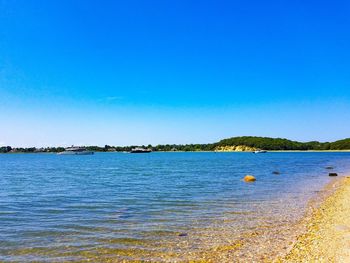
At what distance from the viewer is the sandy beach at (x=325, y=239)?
37.7 feet

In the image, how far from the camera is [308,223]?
57.4 ft

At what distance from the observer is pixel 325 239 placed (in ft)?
45.1

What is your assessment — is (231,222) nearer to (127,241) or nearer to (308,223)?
(308,223)

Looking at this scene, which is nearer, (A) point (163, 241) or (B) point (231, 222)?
(A) point (163, 241)

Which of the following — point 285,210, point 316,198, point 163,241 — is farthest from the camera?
point 316,198

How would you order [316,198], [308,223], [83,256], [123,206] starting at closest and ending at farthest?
1. [83,256]
2. [308,223]
3. [123,206]
4. [316,198]

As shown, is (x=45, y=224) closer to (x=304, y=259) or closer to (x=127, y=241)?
(x=127, y=241)

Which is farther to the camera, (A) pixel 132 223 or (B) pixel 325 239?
(A) pixel 132 223

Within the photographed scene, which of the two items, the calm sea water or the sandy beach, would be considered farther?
the calm sea water

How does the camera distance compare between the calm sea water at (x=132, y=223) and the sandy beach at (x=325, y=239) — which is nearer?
the sandy beach at (x=325, y=239)

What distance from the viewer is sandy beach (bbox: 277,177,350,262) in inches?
452

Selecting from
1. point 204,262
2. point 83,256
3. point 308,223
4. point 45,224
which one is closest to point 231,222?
point 308,223

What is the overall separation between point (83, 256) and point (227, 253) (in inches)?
225

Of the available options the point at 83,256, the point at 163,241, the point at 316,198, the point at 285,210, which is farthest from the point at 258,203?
the point at 83,256
